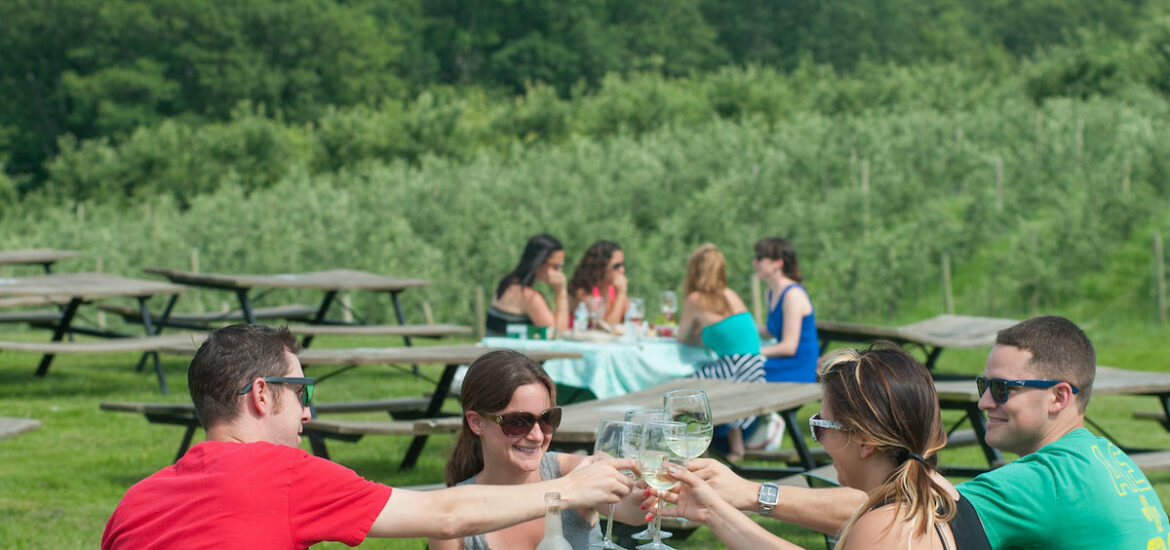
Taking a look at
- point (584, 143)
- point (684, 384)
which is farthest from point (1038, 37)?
point (684, 384)

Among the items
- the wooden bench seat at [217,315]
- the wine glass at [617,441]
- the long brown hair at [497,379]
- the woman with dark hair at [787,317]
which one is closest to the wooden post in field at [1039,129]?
the wooden bench seat at [217,315]

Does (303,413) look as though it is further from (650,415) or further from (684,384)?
(684,384)

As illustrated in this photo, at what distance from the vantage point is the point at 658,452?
8.25 feet

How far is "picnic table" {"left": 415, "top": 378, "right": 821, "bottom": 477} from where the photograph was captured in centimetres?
467

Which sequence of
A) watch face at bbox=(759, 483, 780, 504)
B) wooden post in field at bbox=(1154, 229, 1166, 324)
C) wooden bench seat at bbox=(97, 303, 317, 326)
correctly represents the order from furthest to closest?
wooden post in field at bbox=(1154, 229, 1166, 324)
wooden bench seat at bbox=(97, 303, 317, 326)
watch face at bbox=(759, 483, 780, 504)

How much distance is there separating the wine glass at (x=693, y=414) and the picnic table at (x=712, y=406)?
5.88 feet

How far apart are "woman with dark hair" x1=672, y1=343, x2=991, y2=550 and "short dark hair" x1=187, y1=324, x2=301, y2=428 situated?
0.85m

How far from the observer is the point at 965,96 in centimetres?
2700

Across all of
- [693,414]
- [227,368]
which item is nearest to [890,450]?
[693,414]

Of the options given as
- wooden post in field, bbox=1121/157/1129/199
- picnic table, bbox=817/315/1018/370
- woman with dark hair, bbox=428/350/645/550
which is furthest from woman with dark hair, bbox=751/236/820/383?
wooden post in field, bbox=1121/157/1129/199

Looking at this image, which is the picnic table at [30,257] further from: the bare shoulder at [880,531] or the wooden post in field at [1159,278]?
the wooden post in field at [1159,278]

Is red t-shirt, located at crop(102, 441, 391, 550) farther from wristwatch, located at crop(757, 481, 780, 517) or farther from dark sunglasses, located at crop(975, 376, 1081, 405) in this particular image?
dark sunglasses, located at crop(975, 376, 1081, 405)

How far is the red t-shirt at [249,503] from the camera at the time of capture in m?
2.35

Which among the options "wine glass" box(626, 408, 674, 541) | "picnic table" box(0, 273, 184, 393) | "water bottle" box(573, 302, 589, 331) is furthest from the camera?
"picnic table" box(0, 273, 184, 393)
